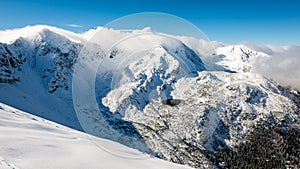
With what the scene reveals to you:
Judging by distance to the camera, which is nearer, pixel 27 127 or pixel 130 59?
pixel 130 59

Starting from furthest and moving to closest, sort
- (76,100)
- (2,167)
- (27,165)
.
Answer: (76,100), (27,165), (2,167)

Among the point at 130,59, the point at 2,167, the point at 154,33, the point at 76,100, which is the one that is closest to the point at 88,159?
the point at 76,100

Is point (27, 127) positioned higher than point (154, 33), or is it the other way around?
point (154, 33)

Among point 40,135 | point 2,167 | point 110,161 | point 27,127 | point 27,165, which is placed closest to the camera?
point 2,167

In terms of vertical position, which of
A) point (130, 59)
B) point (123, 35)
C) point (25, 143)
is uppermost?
point (123, 35)

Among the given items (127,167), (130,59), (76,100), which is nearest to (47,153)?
(76,100)

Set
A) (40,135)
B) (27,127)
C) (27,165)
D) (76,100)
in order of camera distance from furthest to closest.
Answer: (27,127)
(40,135)
(76,100)
(27,165)

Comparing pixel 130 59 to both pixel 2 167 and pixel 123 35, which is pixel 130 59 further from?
pixel 2 167

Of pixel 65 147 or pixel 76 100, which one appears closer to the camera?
pixel 76 100

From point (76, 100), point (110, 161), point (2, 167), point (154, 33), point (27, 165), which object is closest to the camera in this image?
point (2, 167)

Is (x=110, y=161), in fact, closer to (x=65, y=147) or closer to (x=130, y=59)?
(x=65, y=147)
